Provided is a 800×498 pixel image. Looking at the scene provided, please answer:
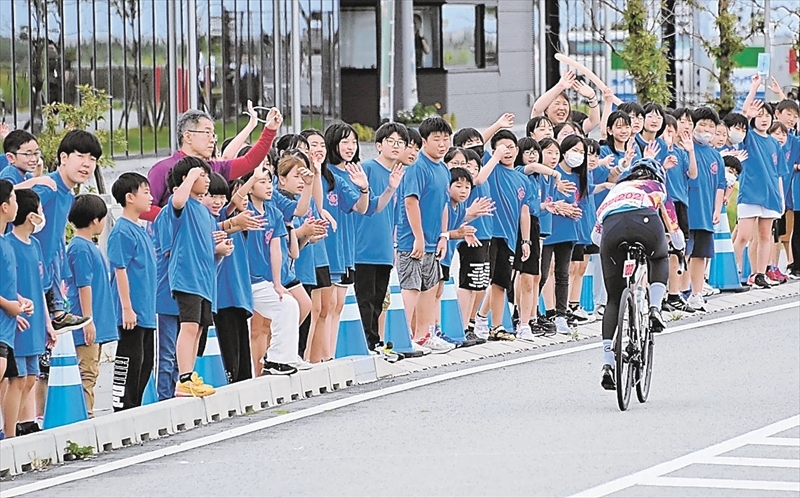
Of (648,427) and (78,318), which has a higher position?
(78,318)

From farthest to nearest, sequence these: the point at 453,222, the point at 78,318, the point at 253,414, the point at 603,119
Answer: the point at 603,119
the point at 453,222
the point at 253,414
the point at 78,318

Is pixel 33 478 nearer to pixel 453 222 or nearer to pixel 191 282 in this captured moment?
pixel 191 282

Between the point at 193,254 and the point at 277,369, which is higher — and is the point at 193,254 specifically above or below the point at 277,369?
above

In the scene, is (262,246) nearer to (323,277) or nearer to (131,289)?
(323,277)

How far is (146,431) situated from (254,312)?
1926 mm

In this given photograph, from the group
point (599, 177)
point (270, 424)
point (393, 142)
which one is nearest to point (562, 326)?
point (599, 177)

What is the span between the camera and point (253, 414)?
454 inches

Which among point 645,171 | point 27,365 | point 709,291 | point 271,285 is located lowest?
point 709,291

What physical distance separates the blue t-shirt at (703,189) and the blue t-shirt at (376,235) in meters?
5.14

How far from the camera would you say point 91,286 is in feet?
35.6

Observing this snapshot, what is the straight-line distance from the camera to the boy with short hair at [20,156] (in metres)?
11.8

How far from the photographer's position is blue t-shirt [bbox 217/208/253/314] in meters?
11.8

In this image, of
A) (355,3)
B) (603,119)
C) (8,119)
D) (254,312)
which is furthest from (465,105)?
(254,312)

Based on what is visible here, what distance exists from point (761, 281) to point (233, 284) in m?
9.38
